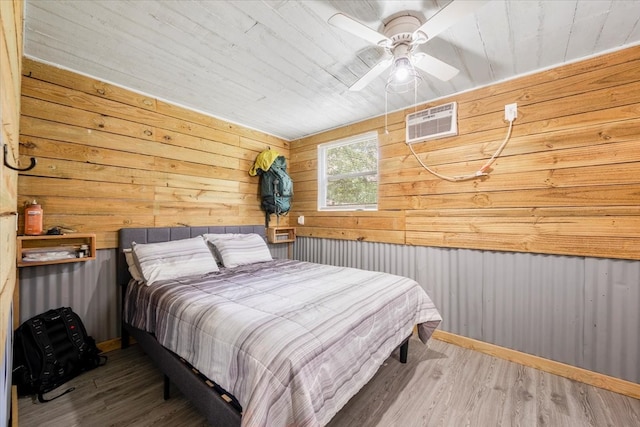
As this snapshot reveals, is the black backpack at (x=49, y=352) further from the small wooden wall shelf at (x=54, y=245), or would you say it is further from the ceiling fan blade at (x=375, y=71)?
the ceiling fan blade at (x=375, y=71)

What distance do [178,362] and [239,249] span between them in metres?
1.31

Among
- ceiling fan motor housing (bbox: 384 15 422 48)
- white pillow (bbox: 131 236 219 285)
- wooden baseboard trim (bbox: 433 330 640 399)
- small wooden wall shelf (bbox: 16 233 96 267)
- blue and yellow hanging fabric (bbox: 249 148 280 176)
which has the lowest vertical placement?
wooden baseboard trim (bbox: 433 330 640 399)

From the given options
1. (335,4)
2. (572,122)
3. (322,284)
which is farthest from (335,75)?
(572,122)

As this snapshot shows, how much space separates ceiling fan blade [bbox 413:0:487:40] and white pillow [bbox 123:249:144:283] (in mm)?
2666

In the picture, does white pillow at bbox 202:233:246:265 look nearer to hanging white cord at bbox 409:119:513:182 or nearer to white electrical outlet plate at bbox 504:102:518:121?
hanging white cord at bbox 409:119:513:182

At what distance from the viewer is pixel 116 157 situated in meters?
2.42

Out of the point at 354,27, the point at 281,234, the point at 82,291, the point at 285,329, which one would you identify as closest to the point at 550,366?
the point at 285,329

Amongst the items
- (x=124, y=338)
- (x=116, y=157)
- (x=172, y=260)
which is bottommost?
(x=124, y=338)

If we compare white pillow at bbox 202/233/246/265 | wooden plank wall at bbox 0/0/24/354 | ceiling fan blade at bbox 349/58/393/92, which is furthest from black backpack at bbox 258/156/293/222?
wooden plank wall at bbox 0/0/24/354

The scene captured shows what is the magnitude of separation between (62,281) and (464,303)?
3.44 meters

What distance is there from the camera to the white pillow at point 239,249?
2.71 metres

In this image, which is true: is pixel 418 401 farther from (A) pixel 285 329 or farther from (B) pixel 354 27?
(B) pixel 354 27

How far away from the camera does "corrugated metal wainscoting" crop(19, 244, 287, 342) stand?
2.00 m

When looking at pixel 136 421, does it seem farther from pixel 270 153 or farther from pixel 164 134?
pixel 270 153
